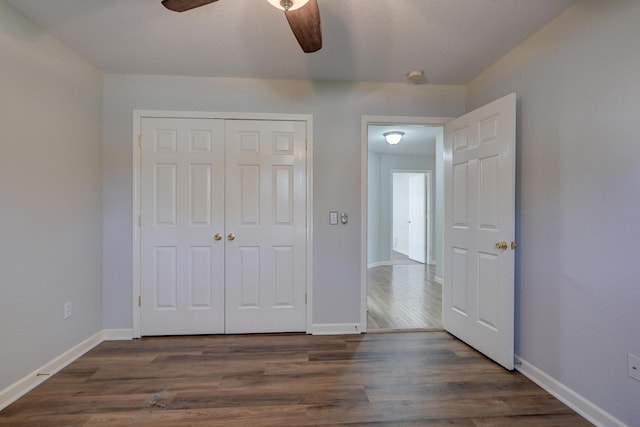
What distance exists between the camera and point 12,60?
1796 mm

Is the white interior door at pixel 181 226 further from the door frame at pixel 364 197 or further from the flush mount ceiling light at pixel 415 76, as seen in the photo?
the flush mount ceiling light at pixel 415 76

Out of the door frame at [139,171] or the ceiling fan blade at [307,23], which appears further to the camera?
the door frame at [139,171]

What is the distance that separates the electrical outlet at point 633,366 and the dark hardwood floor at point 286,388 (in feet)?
1.30

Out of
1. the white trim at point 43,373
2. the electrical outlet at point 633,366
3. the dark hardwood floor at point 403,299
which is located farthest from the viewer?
the dark hardwood floor at point 403,299

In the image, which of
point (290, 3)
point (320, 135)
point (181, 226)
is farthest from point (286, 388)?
point (290, 3)

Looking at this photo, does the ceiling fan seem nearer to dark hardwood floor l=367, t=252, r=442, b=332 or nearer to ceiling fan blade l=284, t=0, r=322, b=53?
ceiling fan blade l=284, t=0, r=322, b=53

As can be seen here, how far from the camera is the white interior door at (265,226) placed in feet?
8.87

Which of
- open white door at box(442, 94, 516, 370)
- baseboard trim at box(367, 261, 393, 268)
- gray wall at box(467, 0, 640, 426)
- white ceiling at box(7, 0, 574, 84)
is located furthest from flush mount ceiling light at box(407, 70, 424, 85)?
baseboard trim at box(367, 261, 393, 268)

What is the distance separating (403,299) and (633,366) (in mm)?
2492

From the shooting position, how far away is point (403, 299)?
388 cm

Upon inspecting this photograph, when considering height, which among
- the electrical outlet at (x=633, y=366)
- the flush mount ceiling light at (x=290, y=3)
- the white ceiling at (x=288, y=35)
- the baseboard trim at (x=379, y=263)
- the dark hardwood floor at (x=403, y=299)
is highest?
the white ceiling at (x=288, y=35)

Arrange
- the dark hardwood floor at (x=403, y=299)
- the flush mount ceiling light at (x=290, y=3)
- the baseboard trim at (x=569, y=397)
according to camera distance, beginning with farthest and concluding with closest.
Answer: the dark hardwood floor at (x=403, y=299), the baseboard trim at (x=569, y=397), the flush mount ceiling light at (x=290, y=3)

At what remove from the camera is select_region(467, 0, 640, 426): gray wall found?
149 cm

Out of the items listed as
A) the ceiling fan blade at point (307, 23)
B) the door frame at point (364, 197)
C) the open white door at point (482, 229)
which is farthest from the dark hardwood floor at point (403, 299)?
the ceiling fan blade at point (307, 23)
